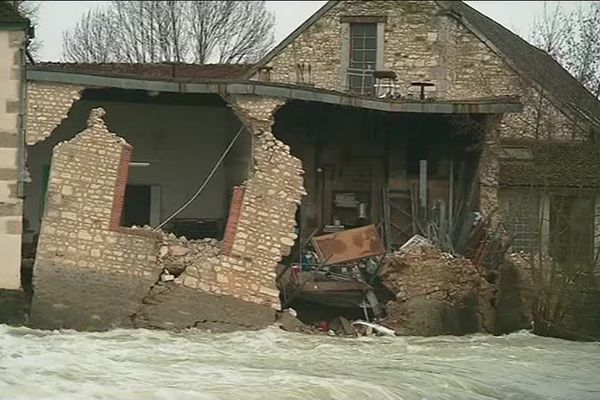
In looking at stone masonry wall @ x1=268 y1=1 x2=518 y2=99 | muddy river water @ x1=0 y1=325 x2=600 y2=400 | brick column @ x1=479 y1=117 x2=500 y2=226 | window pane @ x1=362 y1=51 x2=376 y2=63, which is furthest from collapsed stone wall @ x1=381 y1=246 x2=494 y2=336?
window pane @ x1=362 y1=51 x2=376 y2=63

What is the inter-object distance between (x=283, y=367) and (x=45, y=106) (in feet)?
21.3

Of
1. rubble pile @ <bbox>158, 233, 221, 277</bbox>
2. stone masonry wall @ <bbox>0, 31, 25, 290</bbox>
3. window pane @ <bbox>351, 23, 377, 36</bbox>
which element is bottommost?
rubble pile @ <bbox>158, 233, 221, 277</bbox>

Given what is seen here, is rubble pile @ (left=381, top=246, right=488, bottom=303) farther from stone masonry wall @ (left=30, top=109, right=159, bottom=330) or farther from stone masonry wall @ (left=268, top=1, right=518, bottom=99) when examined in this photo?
stone masonry wall @ (left=268, top=1, right=518, bottom=99)

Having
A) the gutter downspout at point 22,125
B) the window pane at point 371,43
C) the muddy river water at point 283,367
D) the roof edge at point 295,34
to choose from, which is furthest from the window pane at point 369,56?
the gutter downspout at point 22,125

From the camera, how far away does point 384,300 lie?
18.6 metres

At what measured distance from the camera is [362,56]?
25547 mm

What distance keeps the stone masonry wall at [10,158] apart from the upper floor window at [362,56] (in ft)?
35.8

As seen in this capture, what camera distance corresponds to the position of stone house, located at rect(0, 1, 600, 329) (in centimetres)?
1666

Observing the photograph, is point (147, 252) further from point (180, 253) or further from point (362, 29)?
point (362, 29)

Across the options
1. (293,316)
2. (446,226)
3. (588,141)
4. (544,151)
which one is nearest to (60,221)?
(293,316)

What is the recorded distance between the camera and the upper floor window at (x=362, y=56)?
83.6 feet

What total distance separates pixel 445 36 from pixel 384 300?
31.0ft

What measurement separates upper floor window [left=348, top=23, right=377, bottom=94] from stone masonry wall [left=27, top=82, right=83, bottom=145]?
1014 cm

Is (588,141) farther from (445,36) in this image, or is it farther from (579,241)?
(445,36)
